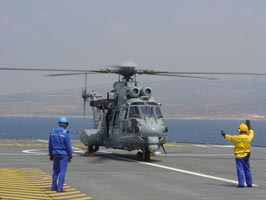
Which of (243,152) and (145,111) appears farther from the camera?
(145,111)

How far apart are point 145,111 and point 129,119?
0.84 m

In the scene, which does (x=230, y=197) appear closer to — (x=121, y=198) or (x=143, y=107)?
(x=121, y=198)

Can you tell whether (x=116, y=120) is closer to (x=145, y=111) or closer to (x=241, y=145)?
(x=145, y=111)

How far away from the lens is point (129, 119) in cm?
2503

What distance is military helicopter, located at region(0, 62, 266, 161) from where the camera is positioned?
24.0 metres

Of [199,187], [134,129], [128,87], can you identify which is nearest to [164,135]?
[134,129]

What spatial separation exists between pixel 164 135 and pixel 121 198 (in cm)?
1123

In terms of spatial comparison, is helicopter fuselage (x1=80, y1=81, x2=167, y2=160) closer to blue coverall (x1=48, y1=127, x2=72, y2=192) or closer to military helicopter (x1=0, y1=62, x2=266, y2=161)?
military helicopter (x1=0, y1=62, x2=266, y2=161)

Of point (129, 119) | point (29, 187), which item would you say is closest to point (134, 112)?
point (129, 119)

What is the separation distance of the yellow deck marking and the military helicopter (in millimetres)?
6185

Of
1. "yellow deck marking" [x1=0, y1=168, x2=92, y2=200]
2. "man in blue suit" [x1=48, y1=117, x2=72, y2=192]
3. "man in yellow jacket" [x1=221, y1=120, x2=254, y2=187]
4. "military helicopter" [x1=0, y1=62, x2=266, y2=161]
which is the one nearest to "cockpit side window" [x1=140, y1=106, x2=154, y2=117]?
"military helicopter" [x1=0, y1=62, x2=266, y2=161]

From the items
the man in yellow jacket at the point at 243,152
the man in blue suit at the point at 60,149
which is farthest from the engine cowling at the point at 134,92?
the man in blue suit at the point at 60,149

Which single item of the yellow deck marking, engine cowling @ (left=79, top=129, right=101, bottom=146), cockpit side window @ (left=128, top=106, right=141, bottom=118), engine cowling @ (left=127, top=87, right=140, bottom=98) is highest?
engine cowling @ (left=127, top=87, right=140, bottom=98)

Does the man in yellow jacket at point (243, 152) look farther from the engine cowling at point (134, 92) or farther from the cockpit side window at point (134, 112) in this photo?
the engine cowling at point (134, 92)
